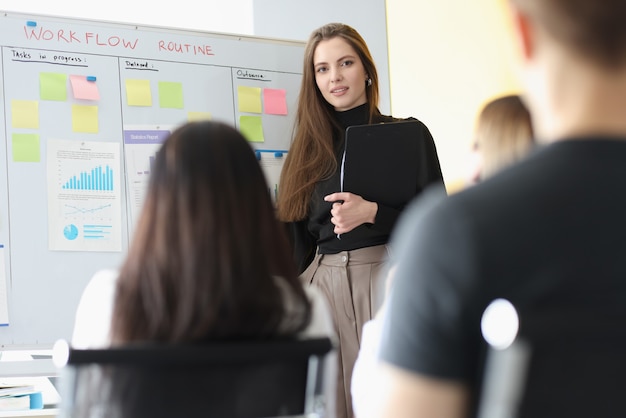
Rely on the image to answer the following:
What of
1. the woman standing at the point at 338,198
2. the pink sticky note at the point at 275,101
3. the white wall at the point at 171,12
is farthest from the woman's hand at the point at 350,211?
the white wall at the point at 171,12

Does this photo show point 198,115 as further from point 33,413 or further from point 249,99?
point 33,413

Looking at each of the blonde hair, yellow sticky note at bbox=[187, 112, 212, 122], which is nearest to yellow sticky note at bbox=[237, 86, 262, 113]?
yellow sticky note at bbox=[187, 112, 212, 122]

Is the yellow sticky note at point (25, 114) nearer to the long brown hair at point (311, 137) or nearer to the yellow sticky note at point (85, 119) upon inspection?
the yellow sticky note at point (85, 119)

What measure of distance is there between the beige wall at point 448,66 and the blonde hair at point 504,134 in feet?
7.98

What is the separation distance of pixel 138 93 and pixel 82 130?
0.24 metres

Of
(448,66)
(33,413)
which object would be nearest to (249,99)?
(33,413)

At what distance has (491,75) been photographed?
156 inches

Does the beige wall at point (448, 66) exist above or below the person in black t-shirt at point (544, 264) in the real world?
above

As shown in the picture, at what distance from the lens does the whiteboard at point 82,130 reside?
2551 millimetres

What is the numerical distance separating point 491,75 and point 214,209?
3106mm

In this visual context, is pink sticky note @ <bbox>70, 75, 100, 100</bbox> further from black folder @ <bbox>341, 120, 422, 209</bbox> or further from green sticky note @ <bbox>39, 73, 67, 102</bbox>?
black folder @ <bbox>341, 120, 422, 209</bbox>

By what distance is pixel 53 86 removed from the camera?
267cm

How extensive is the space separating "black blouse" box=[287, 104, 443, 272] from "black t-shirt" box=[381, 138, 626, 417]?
1835mm

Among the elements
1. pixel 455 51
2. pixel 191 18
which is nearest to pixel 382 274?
pixel 455 51
